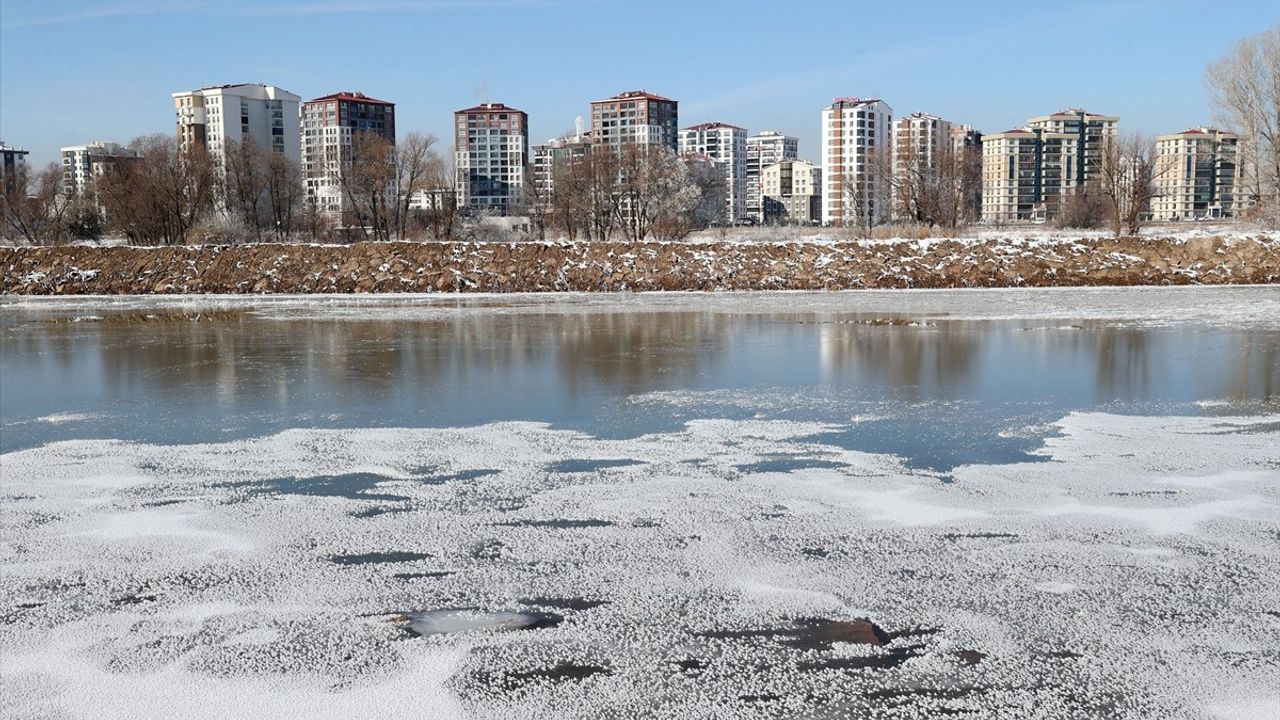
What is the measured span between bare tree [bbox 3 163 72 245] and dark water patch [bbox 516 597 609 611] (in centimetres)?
5398

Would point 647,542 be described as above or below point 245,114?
below

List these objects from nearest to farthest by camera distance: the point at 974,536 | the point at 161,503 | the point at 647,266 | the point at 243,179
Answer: the point at 974,536 < the point at 161,503 < the point at 647,266 < the point at 243,179

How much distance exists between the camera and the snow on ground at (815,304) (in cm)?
1664

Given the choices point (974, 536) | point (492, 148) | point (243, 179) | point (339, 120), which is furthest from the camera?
point (492, 148)

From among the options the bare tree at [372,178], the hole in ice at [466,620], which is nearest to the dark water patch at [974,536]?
the hole in ice at [466,620]

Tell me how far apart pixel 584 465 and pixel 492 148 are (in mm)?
170151

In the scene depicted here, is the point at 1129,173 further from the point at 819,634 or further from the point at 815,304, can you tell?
the point at 819,634

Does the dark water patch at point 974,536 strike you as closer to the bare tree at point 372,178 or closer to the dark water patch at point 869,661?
the dark water patch at point 869,661

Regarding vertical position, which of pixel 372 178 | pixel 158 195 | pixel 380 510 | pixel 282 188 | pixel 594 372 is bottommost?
pixel 380 510

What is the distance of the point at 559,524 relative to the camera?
16.6ft

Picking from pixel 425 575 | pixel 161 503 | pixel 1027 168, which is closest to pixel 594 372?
pixel 161 503

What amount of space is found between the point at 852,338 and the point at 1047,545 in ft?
29.1

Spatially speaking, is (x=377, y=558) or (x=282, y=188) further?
(x=282, y=188)

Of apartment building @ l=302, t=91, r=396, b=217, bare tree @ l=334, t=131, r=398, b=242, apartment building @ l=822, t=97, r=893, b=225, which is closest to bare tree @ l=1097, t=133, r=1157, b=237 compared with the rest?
bare tree @ l=334, t=131, r=398, b=242
